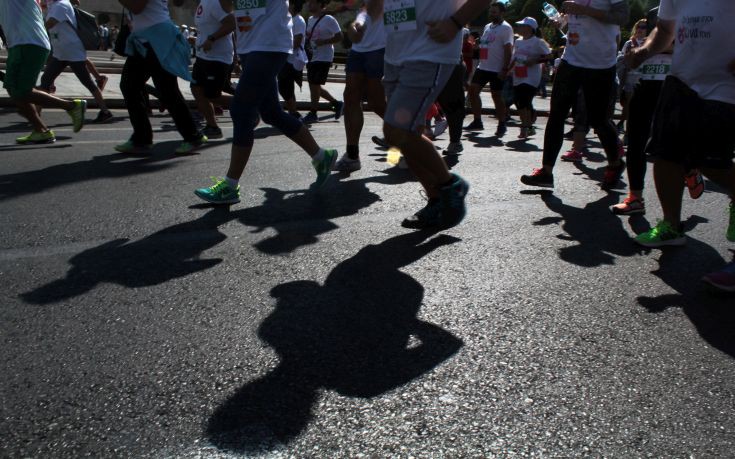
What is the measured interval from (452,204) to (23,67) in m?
4.51

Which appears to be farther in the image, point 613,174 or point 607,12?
point 613,174

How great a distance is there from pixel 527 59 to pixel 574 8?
441cm

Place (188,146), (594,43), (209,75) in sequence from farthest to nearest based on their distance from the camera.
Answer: (209,75) < (188,146) < (594,43)

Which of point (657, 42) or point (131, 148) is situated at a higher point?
point (657, 42)

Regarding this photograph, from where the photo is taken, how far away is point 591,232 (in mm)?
3965

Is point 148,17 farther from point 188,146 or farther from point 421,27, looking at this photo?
point 421,27

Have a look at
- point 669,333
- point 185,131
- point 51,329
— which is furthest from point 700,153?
point 185,131

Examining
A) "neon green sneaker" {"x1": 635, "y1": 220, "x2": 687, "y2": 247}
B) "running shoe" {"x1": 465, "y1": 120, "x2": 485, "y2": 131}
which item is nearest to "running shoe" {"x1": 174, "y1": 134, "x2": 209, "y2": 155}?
"neon green sneaker" {"x1": 635, "y1": 220, "x2": 687, "y2": 247}

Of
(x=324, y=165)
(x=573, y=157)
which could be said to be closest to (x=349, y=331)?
(x=324, y=165)

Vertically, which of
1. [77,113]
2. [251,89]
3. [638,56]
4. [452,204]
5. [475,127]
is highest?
[638,56]

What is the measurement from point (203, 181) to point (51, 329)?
8.99 ft

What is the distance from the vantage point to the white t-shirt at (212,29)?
671 cm

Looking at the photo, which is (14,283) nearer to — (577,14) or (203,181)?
(203,181)

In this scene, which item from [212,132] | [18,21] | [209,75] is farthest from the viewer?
[212,132]
